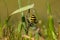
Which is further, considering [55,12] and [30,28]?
[55,12]

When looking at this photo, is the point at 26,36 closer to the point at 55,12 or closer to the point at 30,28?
the point at 30,28

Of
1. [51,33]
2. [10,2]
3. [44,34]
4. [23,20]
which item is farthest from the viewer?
[10,2]

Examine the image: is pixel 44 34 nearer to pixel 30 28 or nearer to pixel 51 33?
pixel 30 28

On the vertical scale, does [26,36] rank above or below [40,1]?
below

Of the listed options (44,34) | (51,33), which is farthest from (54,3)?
(51,33)

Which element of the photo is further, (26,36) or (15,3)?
(15,3)

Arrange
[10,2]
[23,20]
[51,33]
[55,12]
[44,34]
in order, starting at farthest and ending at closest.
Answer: [10,2] < [55,12] < [44,34] < [23,20] < [51,33]

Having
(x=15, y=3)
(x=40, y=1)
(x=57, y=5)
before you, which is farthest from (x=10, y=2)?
(x=57, y=5)

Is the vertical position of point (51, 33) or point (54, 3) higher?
point (54, 3)

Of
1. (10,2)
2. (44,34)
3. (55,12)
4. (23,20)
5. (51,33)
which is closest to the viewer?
(51,33)
